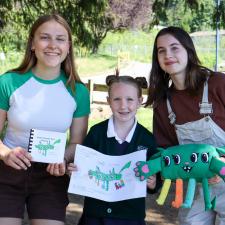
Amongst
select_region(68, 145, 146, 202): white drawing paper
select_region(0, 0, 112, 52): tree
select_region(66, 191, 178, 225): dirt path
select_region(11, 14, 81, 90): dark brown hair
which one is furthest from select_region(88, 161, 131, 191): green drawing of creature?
select_region(0, 0, 112, 52): tree

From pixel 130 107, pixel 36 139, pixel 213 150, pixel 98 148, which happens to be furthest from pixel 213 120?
pixel 36 139

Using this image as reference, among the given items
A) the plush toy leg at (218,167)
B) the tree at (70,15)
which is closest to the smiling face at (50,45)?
the plush toy leg at (218,167)

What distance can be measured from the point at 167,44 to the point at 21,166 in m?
1.18

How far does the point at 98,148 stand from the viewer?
2867 millimetres

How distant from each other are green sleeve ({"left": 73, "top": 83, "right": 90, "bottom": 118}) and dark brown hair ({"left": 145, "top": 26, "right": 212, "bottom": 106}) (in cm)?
46

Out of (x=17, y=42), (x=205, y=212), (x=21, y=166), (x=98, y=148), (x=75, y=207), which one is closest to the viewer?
(x=21, y=166)

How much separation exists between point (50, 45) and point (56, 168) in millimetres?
730

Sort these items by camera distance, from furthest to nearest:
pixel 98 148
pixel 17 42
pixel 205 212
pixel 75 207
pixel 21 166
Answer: pixel 17 42 → pixel 75 207 → pixel 205 212 → pixel 98 148 → pixel 21 166

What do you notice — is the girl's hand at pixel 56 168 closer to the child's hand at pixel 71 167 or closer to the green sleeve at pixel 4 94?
the child's hand at pixel 71 167

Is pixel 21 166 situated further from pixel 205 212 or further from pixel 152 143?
pixel 205 212

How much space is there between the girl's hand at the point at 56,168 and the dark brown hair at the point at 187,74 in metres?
0.80

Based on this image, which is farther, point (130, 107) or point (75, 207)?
point (75, 207)

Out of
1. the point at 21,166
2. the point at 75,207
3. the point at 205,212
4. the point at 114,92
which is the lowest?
the point at 75,207

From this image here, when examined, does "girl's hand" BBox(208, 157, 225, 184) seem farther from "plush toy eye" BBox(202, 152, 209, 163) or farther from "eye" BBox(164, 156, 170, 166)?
"eye" BBox(164, 156, 170, 166)
